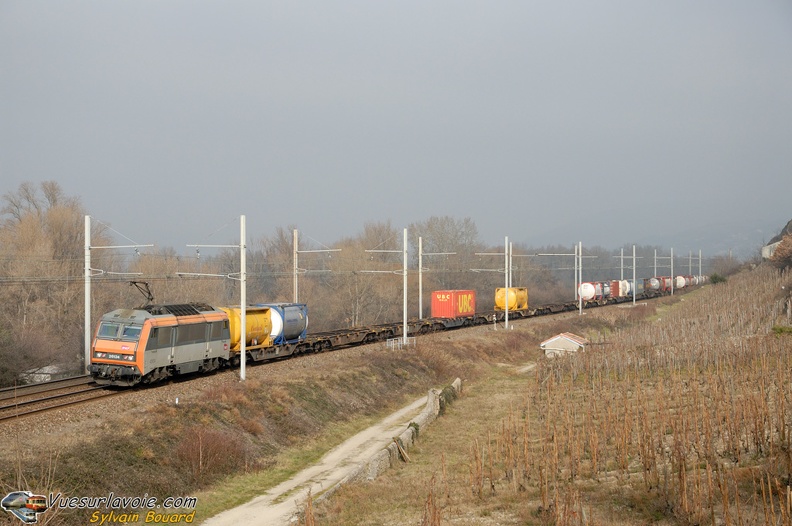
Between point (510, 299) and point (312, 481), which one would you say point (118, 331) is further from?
point (510, 299)

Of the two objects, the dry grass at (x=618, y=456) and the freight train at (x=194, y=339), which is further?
the freight train at (x=194, y=339)

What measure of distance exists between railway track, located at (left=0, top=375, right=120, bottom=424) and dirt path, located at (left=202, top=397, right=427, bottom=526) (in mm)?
8543

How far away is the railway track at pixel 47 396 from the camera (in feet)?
74.9

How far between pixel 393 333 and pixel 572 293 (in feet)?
258

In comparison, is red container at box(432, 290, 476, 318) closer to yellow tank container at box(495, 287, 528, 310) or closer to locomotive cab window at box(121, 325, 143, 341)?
yellow tank container at box(495, 287, 528, 310)

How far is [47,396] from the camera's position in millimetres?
25859

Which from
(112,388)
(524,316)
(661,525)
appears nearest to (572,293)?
(524,316)

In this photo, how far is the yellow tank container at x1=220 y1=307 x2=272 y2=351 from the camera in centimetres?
3488

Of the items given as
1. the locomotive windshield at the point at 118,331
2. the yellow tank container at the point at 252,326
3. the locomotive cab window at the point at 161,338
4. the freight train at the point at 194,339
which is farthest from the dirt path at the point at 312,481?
the locomotive windshield at the point at 118,331

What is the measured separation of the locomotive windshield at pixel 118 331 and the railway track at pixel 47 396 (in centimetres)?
224

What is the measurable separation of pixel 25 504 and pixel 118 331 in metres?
14.3

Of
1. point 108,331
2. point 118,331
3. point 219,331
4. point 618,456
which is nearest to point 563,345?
point 219,331

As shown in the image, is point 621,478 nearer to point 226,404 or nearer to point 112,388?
point 226,404

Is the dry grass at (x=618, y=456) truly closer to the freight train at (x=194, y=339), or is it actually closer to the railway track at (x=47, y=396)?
the freight train at (x=194, y=339)
